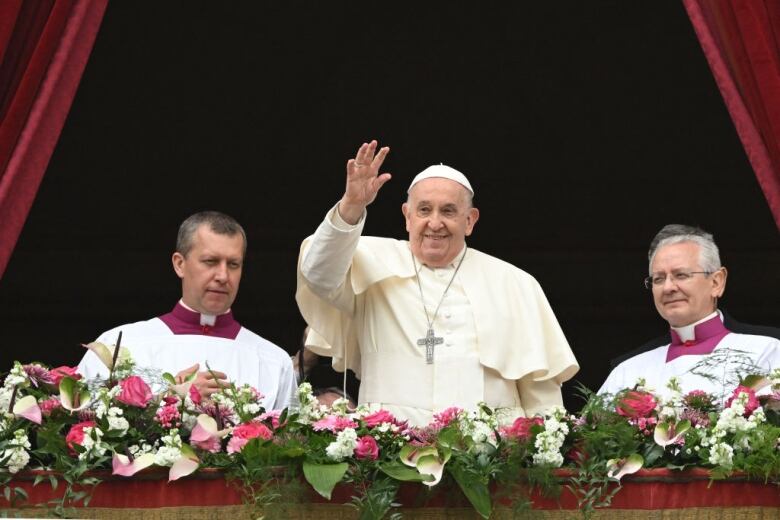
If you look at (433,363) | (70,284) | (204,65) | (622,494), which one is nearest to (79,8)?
(433,363)

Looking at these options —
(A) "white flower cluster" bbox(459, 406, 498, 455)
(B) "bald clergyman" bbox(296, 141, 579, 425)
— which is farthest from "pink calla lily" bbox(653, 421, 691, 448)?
(B) "bald clergyman" bbox(296, 141, 579, 425)

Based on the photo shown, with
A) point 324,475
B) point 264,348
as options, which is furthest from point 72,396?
point 264,348

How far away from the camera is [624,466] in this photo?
438 cm

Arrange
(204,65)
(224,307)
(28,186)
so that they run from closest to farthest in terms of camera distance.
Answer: (28,186)
(224,307)
(204,65)

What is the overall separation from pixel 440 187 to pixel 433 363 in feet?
1.94

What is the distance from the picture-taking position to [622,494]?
173 inches

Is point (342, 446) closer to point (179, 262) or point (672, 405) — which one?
point (672, 405)

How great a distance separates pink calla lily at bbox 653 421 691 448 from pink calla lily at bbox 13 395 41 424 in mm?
1666

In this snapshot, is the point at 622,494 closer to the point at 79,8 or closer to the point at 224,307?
the point at 224,307

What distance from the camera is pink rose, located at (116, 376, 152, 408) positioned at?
4.39 m

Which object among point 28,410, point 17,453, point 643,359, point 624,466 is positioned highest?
point 643,359

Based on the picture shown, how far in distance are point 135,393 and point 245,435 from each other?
1.08 feet

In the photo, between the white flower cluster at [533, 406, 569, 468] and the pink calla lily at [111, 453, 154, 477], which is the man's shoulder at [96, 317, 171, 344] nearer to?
the pink calla lily at [111, 453, 154, 477]

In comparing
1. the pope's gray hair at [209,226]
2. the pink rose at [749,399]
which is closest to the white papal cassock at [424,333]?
the pope's gray hair at [209,226]
